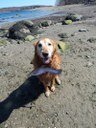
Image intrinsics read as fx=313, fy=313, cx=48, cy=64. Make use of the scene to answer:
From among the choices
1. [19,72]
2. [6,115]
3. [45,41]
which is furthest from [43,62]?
[19,72]

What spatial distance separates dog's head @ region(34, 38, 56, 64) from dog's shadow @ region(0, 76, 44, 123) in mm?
1200

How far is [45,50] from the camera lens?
7043mm

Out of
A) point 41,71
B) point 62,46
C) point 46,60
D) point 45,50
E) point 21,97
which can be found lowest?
point 21,97

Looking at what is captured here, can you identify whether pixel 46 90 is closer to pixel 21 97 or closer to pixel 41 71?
pixel 21 97

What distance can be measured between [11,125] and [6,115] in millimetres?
396

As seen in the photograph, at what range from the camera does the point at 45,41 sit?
7.25 m

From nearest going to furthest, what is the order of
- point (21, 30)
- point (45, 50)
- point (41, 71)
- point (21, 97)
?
1. point (45, 50)
2. point (41, 71)
3. point (21, 97)
4. point (21, 30)

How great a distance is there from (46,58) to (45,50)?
0.83ft

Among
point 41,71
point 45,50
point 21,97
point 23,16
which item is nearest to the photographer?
point 45,50

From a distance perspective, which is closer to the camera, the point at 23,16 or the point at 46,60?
the point at 46,60

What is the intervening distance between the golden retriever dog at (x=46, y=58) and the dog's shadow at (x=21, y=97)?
37cm

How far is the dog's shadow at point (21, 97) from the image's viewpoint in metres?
7.82

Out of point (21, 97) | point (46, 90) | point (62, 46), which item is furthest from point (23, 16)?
point (46, 90)

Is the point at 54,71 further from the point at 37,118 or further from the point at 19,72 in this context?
the point at 19,72
